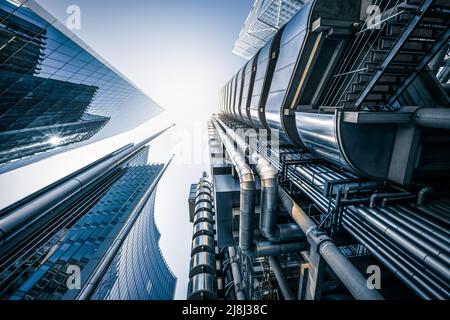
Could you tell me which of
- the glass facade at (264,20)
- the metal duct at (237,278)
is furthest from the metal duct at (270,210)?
the glass facade at (264,20)

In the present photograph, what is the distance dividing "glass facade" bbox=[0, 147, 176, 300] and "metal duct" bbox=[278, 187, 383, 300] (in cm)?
879

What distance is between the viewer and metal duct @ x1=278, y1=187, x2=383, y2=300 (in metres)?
3.02

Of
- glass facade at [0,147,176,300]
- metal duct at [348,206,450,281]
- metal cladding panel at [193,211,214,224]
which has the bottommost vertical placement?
glass facade at [0,147,176,300]

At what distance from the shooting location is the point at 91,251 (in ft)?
114

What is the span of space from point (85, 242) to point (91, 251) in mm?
2606

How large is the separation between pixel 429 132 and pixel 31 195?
14.2 metres

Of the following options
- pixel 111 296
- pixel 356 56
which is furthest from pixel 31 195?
pixel 111 296

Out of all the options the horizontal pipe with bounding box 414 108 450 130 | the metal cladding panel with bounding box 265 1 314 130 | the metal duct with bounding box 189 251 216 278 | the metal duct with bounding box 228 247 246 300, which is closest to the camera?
the horizontal pipe with bounding box 414 108 450 130

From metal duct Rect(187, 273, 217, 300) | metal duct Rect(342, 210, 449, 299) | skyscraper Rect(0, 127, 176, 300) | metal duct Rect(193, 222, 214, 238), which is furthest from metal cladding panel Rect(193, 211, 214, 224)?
metal duct Rect(342, 210, 449, 299)

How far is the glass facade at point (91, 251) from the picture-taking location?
18.5 m

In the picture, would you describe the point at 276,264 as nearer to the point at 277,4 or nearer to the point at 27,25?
the point at 27,25

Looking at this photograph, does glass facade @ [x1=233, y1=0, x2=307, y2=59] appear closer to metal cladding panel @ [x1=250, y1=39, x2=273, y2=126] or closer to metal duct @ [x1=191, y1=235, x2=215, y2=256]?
metal cladding panel @ [x1=250, y1=39, x2=273, y2=126]

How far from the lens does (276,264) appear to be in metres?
8.08
